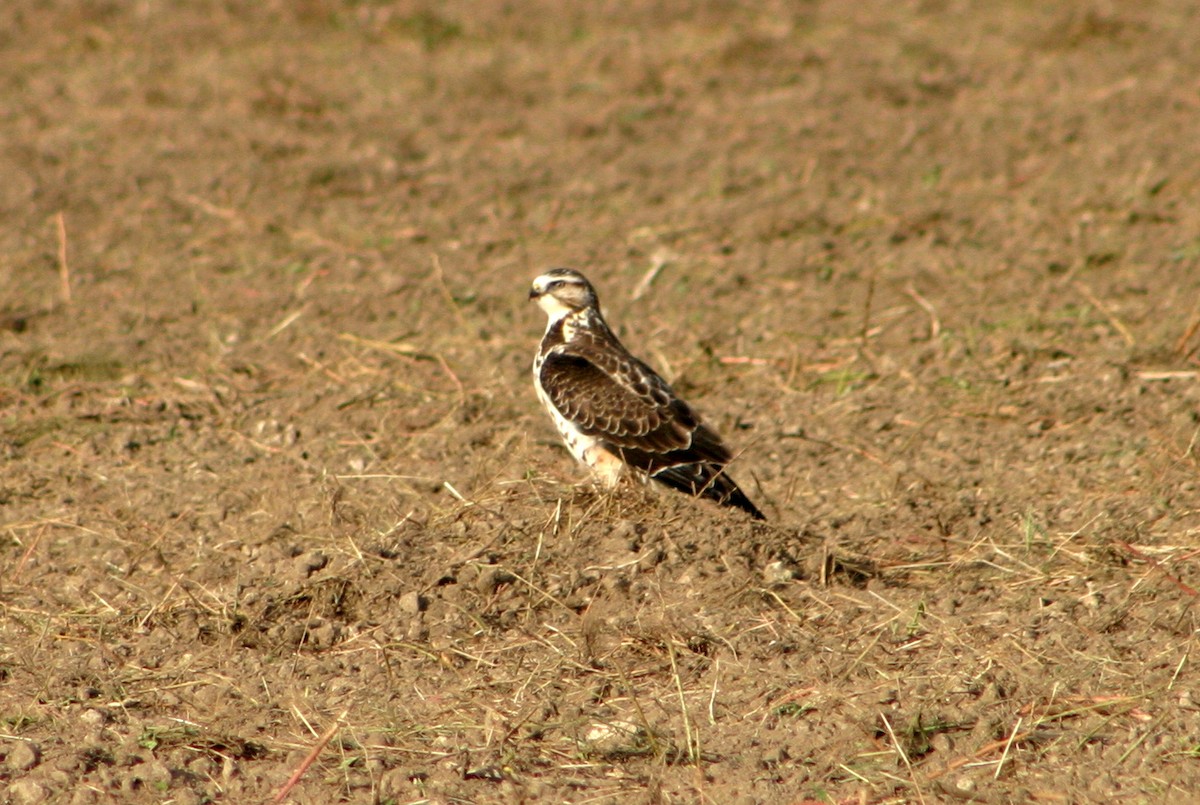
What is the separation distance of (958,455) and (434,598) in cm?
298

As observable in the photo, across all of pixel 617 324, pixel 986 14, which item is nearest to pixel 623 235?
pixel 617 324

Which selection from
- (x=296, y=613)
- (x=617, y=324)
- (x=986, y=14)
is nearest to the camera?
(x=296, y=613)

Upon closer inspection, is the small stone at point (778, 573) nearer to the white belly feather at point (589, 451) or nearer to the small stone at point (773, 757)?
the white belly feather at point (589, 451)

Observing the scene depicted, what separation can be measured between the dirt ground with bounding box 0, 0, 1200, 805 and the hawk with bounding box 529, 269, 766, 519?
10.3 inches

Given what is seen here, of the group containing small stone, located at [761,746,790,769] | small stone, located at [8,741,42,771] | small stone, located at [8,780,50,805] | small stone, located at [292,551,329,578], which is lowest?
small stone, located at [761,746,790,769]

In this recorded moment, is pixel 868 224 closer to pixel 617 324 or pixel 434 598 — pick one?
pixel 617 324

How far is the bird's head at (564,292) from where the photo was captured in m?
8.31

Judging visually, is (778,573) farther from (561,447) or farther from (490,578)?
(561,447)

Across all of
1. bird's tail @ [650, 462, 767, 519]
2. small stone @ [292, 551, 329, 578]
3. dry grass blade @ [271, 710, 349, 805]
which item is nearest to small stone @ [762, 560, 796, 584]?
bird's tail @ [650, 462, 767, 519]

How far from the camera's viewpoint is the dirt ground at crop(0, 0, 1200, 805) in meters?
5.72

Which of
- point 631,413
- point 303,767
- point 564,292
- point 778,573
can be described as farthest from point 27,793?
point 564,292

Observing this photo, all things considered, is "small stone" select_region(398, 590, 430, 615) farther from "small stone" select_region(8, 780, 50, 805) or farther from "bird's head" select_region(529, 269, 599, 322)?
"bird's head" select_region(529, 269, 599, 322)

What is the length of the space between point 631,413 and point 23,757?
3136mm

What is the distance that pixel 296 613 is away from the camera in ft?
21.4
